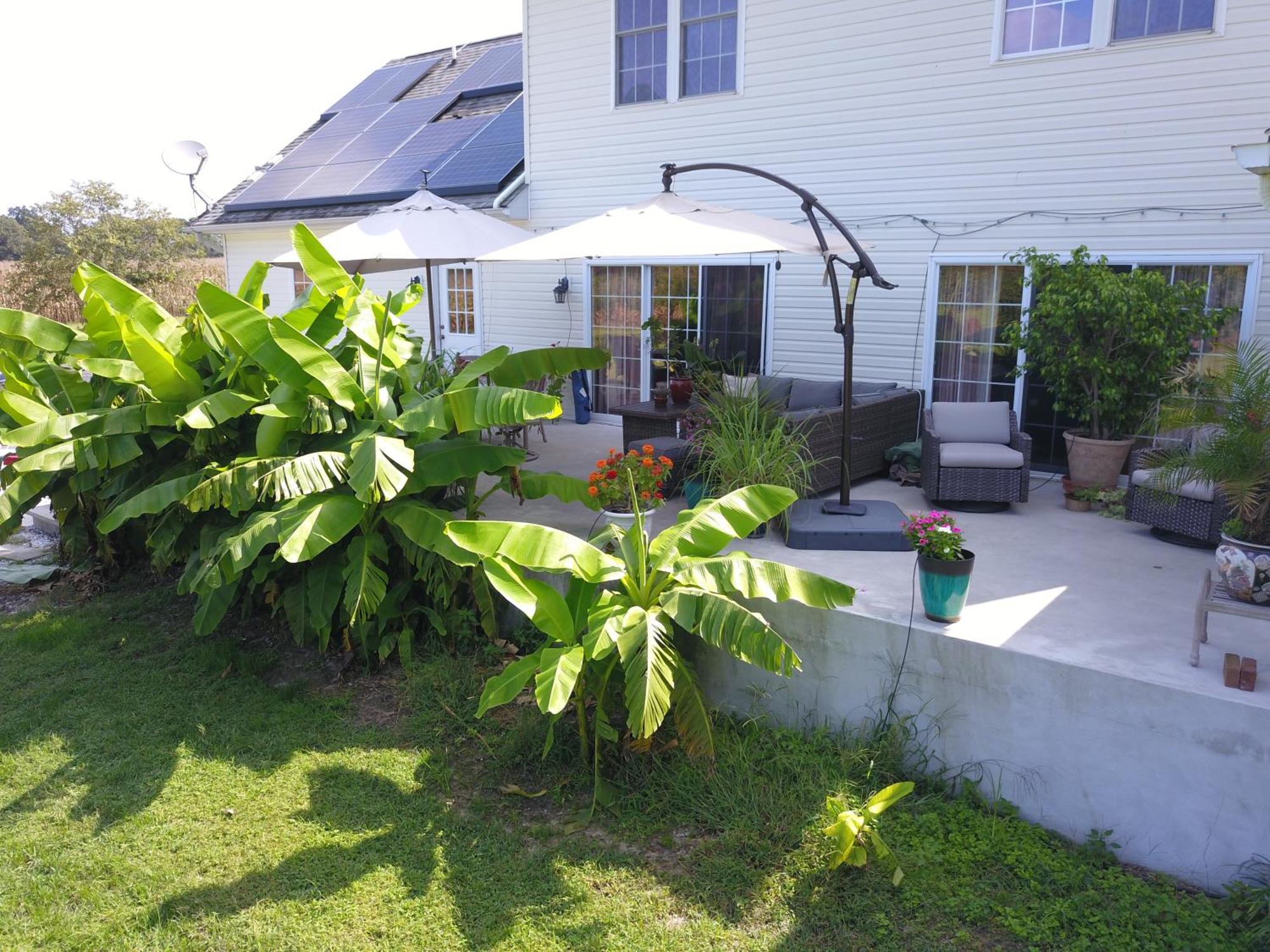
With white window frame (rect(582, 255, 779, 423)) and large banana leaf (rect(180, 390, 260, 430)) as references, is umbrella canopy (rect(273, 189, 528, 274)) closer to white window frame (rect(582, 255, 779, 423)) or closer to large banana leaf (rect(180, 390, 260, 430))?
white window frame (rect(582, 255, 779, 423))

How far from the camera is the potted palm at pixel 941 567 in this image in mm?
4539

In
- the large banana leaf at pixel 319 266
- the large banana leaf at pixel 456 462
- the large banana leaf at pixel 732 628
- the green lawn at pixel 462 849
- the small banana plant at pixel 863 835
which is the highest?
the large banana leaf at pixel 319 266

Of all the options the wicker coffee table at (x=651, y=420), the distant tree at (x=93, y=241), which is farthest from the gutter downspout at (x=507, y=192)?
the distant tree at (x=93, y=241)

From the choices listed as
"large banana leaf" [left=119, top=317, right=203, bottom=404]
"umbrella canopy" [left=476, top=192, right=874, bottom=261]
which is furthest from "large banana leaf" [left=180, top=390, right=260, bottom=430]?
"umbrella canopy" [left=476, top=192, right=874, bottom=261]

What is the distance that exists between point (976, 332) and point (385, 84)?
1254 centimetres

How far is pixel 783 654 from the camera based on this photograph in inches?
162

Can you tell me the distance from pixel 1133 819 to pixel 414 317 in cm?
1180

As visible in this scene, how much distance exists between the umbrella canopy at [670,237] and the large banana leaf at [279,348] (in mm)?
1949

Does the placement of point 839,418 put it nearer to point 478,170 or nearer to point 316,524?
point 316,524

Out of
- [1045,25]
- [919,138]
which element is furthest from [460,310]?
[1045,25]

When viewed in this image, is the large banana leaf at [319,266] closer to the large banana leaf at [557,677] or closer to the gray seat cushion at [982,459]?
the large banana leaf at [557,677]

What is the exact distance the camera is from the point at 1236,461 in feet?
14.8

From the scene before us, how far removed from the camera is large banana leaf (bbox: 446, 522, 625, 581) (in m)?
4.40

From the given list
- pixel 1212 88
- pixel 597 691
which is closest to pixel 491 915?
pixel 597 691
